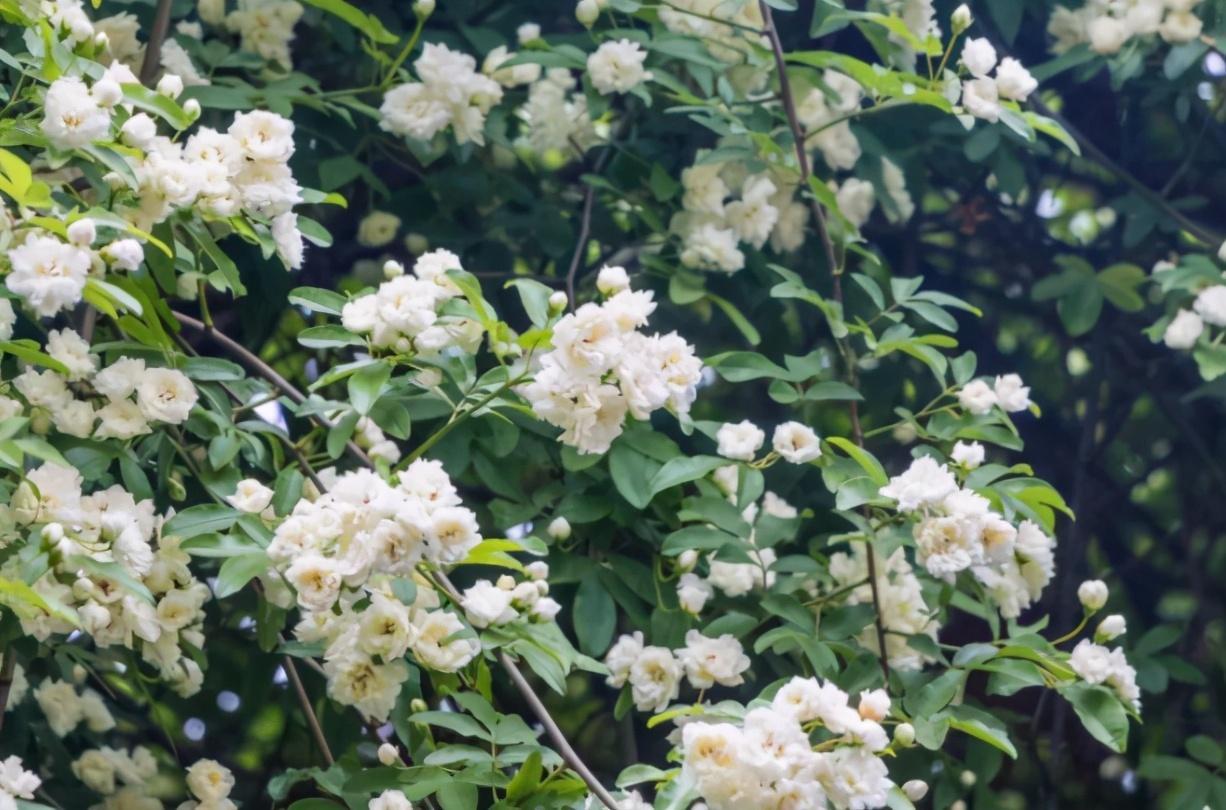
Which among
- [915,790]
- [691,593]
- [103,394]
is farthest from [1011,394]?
[103,394]

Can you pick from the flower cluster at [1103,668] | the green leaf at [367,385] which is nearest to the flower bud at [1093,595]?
the flower cluster at [1103,668]

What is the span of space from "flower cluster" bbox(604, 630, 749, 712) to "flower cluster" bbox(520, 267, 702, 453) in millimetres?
379

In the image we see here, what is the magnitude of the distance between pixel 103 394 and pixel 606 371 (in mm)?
514

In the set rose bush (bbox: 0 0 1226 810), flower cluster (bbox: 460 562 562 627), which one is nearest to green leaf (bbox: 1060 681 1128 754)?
rose bush (bbox: 0 0 1226 810)

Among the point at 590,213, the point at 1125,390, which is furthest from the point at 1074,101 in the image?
the point at 590,213

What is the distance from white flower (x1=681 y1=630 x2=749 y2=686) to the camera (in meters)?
1.64

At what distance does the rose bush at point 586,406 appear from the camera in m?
1.33

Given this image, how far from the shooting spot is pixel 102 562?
1.25 metres

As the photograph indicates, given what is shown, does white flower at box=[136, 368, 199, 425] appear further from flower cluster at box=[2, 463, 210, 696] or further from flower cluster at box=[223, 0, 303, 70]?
flower cluster at box=[223, 0, 303, 70]

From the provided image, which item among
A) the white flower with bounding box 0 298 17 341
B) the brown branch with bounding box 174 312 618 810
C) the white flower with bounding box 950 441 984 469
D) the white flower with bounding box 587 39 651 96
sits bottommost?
the brown branch with bounding box 174 312 618 810

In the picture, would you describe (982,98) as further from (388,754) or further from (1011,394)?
(388,754)

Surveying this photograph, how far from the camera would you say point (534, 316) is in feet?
4.58

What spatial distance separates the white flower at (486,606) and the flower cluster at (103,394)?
13.5 inches

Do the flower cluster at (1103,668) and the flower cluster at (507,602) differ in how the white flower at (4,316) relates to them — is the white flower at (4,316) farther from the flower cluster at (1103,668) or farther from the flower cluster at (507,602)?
the flower cluster at (1103,668)
